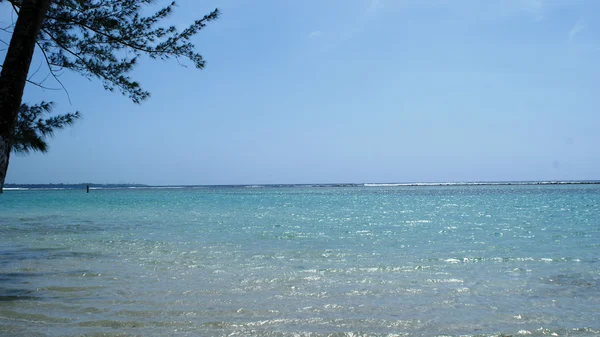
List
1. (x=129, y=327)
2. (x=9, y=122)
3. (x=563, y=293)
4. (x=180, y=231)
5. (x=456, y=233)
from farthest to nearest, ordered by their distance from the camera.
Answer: (x=180, y=231) → (x=456, y=233) → (x=563, y=293) → (x=9, y=122) → (x=129, y=327)

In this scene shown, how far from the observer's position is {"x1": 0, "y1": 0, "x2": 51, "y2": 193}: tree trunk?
564 cm

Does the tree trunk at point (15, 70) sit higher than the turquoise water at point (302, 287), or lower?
higher

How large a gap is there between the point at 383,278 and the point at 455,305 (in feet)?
5.82

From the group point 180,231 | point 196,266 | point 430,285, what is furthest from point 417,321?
point 180,231

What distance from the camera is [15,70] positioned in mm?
5801

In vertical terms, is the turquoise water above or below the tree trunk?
below

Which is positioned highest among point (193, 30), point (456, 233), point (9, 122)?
point (193, 30)

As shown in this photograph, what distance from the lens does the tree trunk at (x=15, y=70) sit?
564 centimetres

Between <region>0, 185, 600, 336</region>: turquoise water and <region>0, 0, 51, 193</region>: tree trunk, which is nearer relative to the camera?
<region>0, 185, 600, 336</region>: turquoise water

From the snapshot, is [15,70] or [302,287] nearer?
[15,70]

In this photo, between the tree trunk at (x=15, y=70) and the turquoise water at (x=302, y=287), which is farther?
the tree trunk at (x=15, y=70)

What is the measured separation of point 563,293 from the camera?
6.33m

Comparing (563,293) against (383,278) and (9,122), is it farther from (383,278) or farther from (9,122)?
(9,122)

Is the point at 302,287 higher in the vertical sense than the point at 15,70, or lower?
lower
